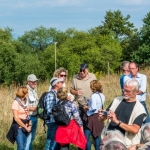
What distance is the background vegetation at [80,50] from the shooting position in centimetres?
5050

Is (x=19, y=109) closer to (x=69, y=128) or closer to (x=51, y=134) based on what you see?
(x=51, y=134)

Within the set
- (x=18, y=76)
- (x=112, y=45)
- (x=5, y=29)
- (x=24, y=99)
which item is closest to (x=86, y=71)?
(x=24, y=99)

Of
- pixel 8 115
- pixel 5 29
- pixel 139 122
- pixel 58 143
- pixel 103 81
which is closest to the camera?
pixel 139 122

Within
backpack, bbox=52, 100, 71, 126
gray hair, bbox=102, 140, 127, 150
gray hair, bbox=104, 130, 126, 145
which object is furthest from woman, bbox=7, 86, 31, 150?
gray hair, bbox=102, 140, 127, 150

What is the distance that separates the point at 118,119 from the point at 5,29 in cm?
5754

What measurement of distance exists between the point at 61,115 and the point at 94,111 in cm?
97

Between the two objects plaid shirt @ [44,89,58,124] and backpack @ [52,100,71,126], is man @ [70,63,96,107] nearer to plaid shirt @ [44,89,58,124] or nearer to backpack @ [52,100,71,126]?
plaid shirt @ [44,89,58,124]

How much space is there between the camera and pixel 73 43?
194 feet

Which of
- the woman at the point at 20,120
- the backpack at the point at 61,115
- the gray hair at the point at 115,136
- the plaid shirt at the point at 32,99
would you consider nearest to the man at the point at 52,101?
the backpack at the point at 61,115

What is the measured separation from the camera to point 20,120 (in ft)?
22.8

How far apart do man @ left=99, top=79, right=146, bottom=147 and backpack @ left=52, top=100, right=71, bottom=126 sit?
164cm

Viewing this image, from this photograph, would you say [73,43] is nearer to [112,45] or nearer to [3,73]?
[112,45]

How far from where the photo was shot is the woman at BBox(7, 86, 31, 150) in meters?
6.87

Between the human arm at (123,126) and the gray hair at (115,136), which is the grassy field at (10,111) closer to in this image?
the human arm at (123,126)
